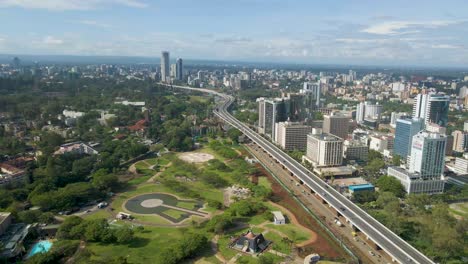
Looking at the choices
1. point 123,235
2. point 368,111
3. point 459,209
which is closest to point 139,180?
point 123,235

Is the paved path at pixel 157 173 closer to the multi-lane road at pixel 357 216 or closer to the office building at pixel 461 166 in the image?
the multi-lane road at pixel 357 216

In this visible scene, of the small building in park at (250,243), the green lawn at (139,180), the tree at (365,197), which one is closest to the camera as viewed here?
the small building in park at (250,243)

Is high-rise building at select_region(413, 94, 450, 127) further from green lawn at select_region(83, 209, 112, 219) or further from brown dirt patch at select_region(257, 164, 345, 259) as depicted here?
green lawn at select_region(83, 209, 112, 219)

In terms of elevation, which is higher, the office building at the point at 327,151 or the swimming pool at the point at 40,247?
the office building at the point at 327,151

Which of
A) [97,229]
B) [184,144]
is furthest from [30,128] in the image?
[97,229]

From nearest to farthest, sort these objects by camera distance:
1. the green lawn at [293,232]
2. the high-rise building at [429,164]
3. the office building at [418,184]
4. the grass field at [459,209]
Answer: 1. the green lawn at [293,232]
2. the grass field at [459,209]
3. the office building at [418,184]
4. the high-rise building at [429,164]

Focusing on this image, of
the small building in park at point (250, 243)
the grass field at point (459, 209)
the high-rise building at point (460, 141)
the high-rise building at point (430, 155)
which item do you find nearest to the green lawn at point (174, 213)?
the small building in park at point (250, 243)

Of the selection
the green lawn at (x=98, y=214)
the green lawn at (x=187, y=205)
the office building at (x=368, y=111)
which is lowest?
the green lawn at (x=98, y=214)

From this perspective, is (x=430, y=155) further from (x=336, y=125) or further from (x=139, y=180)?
(x=139, y=180)
